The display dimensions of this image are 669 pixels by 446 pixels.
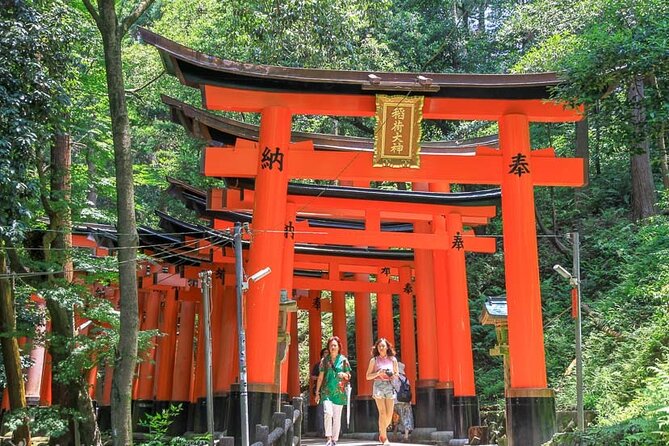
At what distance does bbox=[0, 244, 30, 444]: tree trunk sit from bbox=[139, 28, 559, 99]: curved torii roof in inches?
164

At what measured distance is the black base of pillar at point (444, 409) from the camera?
58.2 ft

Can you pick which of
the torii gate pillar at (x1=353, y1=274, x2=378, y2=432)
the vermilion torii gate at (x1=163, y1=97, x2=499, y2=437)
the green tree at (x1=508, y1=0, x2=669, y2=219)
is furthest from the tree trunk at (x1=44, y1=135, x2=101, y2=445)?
the torii gate pillar at (x1=353, y1=274, x2=378, y2=432)

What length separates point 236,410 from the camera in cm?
1355

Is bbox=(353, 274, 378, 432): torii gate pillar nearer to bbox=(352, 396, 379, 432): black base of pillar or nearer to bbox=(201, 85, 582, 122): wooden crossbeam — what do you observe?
bbox=(352, 396, 379, 432): black base of pillar

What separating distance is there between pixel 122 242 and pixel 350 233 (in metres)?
7.59

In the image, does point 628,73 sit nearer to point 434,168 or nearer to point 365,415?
point 434,168

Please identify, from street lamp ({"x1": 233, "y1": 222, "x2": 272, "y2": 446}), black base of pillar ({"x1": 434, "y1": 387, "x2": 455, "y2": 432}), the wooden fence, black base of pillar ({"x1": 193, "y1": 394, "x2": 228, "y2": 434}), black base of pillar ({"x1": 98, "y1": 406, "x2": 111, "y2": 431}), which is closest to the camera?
the wooden fence

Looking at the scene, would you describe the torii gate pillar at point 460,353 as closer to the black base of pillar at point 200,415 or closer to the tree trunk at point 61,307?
the tree trunk at point 61,307

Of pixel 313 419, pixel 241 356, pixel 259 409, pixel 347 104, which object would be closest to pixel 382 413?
pixel 259 409

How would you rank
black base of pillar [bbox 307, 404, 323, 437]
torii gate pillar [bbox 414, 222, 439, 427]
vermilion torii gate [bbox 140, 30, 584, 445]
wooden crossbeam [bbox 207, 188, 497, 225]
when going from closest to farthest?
vermilion torii gate [bbox 140, 30, 584, 445] < wooden crossbeam [bbox 207, 188, 497, 225] < torii gate pillar [bbox 414, 222, 439, 427] < black base of pillar [bbox 307, 404, 323, 437]

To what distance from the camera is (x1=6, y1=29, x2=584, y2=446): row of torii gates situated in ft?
42.9

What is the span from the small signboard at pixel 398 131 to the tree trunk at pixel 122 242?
4500 mm

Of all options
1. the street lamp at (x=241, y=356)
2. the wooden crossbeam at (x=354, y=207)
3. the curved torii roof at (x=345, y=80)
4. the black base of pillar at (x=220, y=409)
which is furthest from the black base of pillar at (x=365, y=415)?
the street lamp at (x=241, y=356)

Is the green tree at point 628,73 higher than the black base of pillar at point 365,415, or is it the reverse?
the green tree at point 628,73
